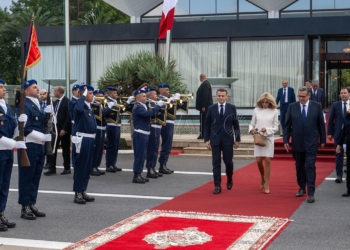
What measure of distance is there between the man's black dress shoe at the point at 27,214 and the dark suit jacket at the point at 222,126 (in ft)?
13.1

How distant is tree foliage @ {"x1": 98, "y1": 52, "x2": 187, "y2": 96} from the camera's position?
20906mm

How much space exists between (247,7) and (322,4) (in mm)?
3219

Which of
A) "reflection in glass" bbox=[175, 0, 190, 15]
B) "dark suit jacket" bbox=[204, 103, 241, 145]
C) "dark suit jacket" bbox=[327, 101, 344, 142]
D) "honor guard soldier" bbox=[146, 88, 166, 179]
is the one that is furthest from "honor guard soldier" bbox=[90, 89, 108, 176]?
"reflection in glass" bbox=[175, 0, 190, 15]

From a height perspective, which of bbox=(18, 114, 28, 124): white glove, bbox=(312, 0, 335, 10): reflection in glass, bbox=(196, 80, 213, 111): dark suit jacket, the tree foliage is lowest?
bbox=(18, 114, 28, 124): white glove

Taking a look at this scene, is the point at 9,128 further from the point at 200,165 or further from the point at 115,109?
the point at 200,165

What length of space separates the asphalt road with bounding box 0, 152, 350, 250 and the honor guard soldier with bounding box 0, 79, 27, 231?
37 centimetres

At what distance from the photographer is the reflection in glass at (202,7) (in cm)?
2962

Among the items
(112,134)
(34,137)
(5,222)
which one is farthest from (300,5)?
(5,222)

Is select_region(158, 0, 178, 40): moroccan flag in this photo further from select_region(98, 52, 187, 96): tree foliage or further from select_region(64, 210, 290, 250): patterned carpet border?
select_region(64, 210, 290, 250): patterned carpet border

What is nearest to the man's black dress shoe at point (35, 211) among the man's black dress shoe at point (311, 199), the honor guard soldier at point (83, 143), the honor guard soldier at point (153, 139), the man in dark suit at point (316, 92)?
the honor guard soldier at point (83, 143)

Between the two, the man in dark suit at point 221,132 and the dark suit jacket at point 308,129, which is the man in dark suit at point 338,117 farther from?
the man in dark suit at point 221,132

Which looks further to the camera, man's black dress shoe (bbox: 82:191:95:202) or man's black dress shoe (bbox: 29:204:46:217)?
man's black dress shoe (bbox: 82:191:95:202)

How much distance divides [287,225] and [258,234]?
0.88m

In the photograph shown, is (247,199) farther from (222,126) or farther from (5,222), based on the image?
(5,222)
